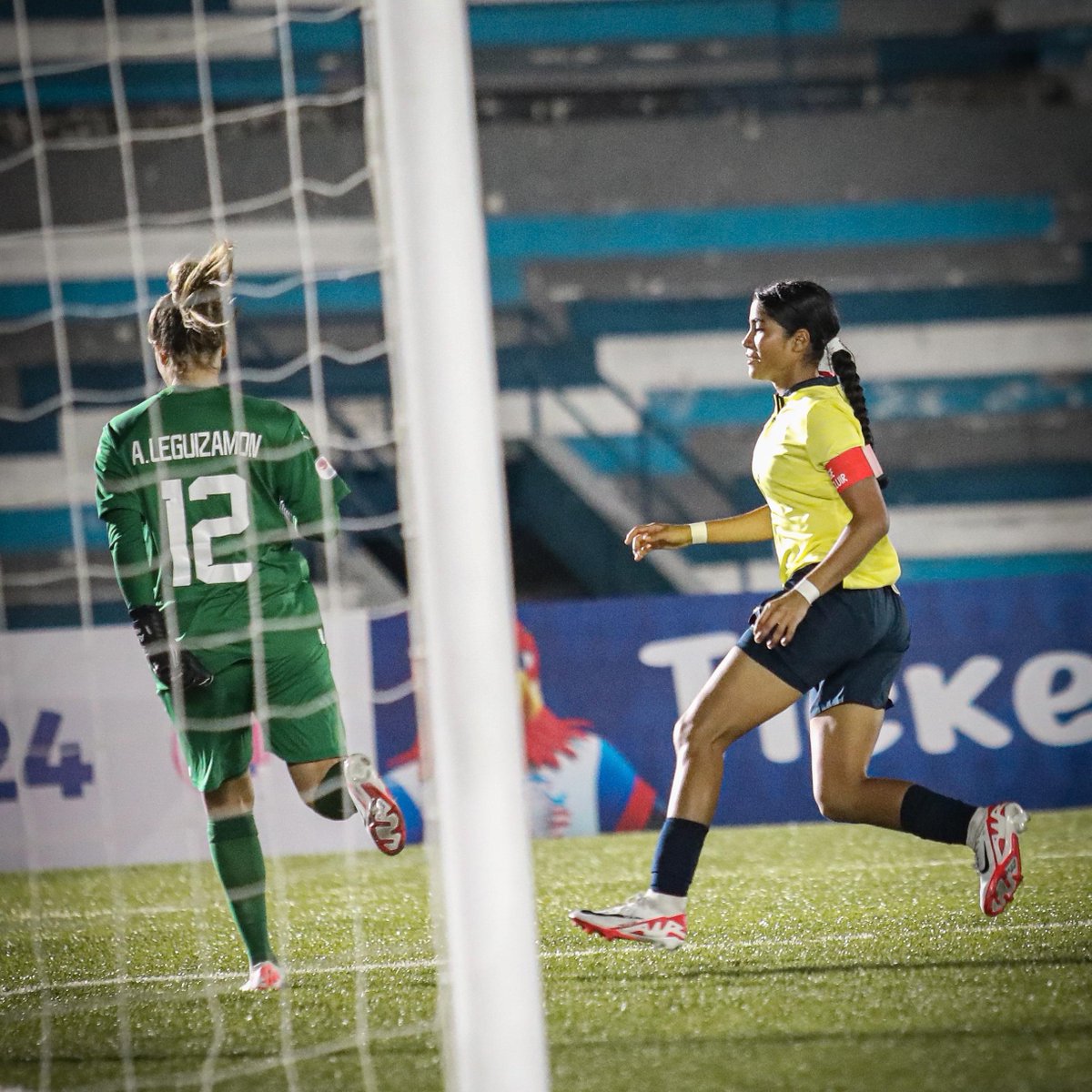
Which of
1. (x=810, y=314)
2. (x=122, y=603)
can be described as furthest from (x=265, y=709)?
(x=122, y=603)

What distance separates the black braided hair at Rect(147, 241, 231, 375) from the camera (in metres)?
3.11

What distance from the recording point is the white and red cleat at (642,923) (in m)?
3.06

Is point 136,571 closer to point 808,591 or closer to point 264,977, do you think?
point 264,977

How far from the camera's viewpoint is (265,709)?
3.15m

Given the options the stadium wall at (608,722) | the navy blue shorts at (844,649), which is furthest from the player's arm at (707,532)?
the stadium wall at (608,722)

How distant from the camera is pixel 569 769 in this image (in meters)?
6.11

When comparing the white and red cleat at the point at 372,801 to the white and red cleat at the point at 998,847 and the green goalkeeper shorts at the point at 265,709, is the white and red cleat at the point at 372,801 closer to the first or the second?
the green goalkeeper shorts at the point at 265,709

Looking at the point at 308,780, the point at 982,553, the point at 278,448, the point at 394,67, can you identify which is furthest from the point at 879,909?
the point at 982,553

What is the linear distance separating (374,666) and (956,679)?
2388 millimetres

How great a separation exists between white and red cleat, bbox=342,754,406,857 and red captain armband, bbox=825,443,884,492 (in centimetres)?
117

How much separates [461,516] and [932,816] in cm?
159

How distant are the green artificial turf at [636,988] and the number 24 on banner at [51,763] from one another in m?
1.09

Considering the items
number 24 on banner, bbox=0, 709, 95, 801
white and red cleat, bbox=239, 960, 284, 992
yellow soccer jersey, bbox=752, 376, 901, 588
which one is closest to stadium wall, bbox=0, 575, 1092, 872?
number 24 on banner, bbox=0, 709, 95, 801

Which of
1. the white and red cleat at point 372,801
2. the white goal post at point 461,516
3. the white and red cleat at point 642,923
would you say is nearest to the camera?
the white goal post at point 461,516
